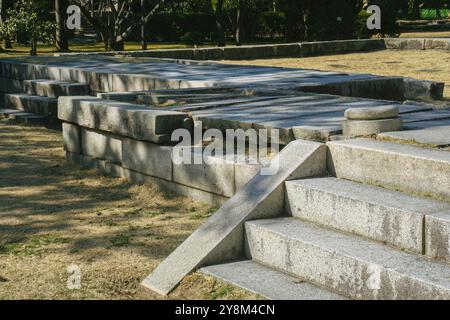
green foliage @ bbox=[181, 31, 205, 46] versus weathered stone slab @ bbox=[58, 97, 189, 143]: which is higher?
weathered stone slab @ bbox=[58, 97, 189, 143]

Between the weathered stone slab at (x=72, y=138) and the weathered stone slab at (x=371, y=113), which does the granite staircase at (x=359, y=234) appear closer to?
the weathered stone slab at (x=371, y=113)

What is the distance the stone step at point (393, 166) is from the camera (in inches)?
188

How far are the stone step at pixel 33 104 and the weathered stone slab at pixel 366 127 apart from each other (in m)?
5.83

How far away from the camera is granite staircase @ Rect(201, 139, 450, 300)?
165 inches

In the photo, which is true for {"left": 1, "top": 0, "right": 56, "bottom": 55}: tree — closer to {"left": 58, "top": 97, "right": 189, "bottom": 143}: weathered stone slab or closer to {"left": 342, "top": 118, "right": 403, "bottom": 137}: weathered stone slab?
{"left": 58, "top": 97, "right": 189, "bottom": 143}: weathered stone slab

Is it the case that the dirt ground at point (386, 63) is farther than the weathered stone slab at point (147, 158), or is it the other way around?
the dirt ground at point (386, 63)

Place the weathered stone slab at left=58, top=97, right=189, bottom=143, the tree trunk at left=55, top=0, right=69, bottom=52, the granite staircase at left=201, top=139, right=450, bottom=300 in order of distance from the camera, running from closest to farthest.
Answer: the granite staircase at left=201, top=139, right=450, bottom=300
the weathered stone slab at left=58, top=97, right=189, bottom=143
the tree trunk at left=55, top=0, right=69, bottom=52

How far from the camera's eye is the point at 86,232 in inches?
231

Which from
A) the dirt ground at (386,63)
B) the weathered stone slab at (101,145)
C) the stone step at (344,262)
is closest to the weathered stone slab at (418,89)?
the dirt ground at (386,63)

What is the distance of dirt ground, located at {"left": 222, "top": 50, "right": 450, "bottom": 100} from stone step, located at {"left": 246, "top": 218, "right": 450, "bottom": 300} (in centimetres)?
936

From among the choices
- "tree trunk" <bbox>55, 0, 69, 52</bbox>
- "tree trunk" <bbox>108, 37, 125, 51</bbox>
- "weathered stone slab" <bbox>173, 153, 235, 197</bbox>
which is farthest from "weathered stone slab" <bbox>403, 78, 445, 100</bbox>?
"tree trunk" <bbox>55, 0, 69, 52</bbox>

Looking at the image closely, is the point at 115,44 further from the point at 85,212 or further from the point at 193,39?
the point at 85,212

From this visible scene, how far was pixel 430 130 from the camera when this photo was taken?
5953 millimetres

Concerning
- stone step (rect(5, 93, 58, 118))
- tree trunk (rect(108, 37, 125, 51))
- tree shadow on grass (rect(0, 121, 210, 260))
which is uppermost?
tree trunk (rect(108, 37, 125, 51))
